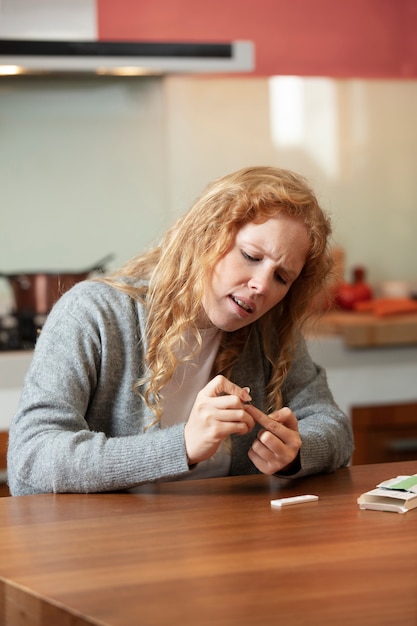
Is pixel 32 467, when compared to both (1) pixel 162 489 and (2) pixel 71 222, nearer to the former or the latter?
(1) pixel 162 489

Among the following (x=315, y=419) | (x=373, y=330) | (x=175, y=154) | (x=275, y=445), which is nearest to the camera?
(x=275, y=445)

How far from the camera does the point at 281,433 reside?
1545mm

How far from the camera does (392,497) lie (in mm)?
1396

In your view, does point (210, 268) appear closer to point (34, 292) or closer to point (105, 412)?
point (105, 412)

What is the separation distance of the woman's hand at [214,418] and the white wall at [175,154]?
2168 millimetres

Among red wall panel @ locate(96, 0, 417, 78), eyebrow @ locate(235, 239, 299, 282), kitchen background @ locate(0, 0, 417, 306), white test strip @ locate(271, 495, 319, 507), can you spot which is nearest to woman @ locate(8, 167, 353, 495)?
eyebrow @ locate(235, 239, 299, 282)

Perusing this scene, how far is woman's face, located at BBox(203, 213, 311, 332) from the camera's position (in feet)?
5.38

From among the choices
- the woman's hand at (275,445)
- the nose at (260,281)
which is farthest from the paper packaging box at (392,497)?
the nose at (260,281)

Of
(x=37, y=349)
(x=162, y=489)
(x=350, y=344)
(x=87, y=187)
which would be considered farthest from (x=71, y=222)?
(x=162, y=489)

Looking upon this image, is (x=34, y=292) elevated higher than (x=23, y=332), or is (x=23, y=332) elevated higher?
(x=34, y=292)

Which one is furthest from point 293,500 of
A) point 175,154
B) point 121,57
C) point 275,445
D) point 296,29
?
point 296,29

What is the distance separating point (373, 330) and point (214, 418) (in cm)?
190

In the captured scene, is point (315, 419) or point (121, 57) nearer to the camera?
point (315, 419)

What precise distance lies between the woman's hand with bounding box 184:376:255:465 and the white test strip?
0.11m
